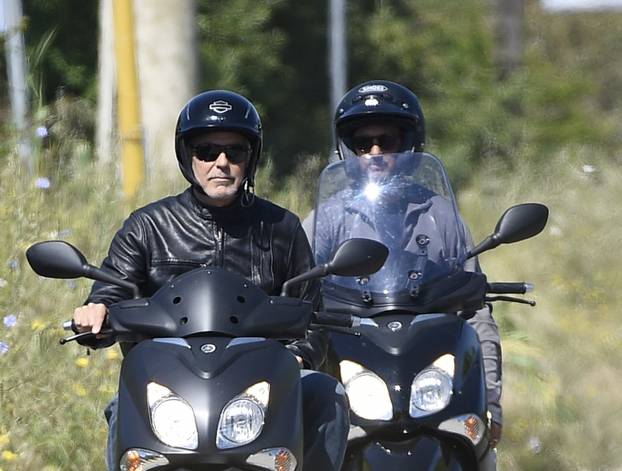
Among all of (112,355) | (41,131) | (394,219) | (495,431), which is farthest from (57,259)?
(41,131)

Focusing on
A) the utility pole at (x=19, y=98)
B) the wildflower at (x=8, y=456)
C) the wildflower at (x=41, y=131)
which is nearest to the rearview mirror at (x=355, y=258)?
the wildflower at (x=8, y=456)

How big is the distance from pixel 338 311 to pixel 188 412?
1544 millimetres

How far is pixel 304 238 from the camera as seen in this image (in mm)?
4910

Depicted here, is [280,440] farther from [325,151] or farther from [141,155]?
[325,151]

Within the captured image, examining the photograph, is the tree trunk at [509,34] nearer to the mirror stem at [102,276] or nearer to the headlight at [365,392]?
the headlight at [365,392]

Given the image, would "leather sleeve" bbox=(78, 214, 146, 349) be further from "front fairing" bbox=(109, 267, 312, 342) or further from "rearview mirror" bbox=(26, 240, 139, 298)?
"front fairing" bbox=(109, 267, 312, 342)

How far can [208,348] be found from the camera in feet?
12.7

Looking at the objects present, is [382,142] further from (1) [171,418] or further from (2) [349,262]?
(1) [171,418]

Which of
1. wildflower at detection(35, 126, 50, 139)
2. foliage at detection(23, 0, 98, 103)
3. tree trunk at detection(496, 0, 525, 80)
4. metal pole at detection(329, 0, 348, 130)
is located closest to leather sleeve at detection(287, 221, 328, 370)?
wildflower at detection(35, 126, 50, 139)

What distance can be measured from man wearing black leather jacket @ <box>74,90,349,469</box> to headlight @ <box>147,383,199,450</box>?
0.73 m

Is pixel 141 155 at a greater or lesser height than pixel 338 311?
greater

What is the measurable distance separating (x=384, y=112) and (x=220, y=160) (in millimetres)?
1435

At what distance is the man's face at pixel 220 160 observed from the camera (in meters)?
4.66

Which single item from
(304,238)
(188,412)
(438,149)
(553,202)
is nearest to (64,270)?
(188,412)
